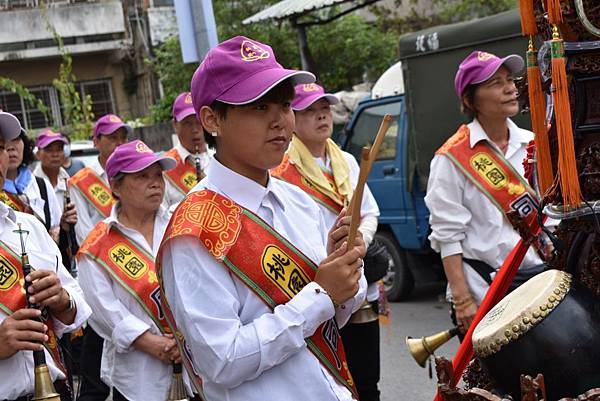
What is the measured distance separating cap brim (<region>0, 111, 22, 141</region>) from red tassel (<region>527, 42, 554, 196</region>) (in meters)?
1.92

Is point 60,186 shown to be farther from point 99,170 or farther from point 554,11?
point 554,11

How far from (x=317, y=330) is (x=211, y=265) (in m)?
0.37

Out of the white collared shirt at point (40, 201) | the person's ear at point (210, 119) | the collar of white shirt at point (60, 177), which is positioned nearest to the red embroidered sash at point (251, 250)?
the person's ear at point (210, 119)

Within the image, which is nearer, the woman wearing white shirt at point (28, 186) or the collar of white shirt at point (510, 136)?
the collar of white shirt at point (510, 136)

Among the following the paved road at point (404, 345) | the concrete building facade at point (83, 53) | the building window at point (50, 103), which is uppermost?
the concrete building facade at point (83, 53)

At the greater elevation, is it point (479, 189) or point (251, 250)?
point (251, 250)

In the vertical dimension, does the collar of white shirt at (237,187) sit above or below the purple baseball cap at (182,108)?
below

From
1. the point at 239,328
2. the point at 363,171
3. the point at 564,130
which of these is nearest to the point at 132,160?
the point at 239,328

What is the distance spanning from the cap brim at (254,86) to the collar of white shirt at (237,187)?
22 centimetres

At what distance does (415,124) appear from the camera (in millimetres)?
7953

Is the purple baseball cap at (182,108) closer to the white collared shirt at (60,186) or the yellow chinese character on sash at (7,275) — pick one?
the white collared shirt at (60,186)

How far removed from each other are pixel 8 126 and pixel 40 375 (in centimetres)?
98

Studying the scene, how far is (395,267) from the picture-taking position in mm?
8695

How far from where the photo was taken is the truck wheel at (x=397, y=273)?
8.59m
